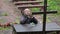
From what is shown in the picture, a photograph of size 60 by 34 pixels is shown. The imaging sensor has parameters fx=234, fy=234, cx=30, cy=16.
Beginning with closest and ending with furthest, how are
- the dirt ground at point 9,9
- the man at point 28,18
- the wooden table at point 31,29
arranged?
the wooden table at point 31,29
the man at point 28,18
the dirt ground at point 9,9

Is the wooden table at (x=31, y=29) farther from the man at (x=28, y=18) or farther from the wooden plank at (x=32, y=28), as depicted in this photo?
the man at (x=28, y=18)

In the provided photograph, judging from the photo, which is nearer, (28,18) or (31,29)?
(31,29)

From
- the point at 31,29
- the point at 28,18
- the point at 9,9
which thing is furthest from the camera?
the point at 9,9

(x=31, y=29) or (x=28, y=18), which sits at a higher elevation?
(x=28, y=18)

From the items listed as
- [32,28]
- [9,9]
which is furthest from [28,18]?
[9,9]

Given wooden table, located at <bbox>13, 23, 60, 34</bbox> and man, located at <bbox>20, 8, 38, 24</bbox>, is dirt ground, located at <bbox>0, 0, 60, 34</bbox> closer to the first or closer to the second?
man, located at <bbox>20, 8, 38, 24</bbox>

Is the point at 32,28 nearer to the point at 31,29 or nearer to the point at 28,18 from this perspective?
the point at 31,29

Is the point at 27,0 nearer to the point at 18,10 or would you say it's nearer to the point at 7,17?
the point at 18,10

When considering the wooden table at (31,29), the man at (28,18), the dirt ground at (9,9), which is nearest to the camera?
the wooden table at (31,29)

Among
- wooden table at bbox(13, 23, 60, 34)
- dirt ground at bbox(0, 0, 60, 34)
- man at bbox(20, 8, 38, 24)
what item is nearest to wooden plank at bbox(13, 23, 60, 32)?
wooden table at bbox(13, 23, 60, 34)

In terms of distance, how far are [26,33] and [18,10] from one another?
4.48m

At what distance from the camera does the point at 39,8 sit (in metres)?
9.51

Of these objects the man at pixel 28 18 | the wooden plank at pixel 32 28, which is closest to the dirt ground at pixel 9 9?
the man at pixel 28 18

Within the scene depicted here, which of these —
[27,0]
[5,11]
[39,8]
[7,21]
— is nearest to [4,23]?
[7,21]
